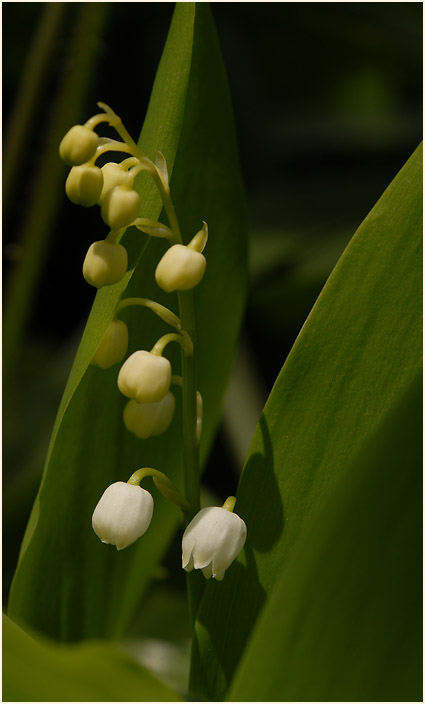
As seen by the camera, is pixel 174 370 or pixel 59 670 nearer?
pixel 59 670

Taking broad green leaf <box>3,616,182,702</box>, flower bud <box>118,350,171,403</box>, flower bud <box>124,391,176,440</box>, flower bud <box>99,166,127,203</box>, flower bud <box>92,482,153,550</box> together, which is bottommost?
broad green leaf <box>3,616,182,702</box>

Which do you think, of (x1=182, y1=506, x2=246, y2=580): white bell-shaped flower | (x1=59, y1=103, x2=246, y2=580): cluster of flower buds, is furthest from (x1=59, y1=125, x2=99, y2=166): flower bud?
(x1=182, y1=506, x2=246, y2=580): white bell-shaped flower

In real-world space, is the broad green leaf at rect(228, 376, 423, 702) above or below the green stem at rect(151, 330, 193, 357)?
below

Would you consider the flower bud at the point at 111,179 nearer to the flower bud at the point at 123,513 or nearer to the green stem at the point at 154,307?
the green stem at the point at 154,307

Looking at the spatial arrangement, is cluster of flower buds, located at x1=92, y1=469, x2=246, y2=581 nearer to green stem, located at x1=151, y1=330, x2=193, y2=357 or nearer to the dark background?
green stem, located at x1=151, y1=330, x2=193, y2=357

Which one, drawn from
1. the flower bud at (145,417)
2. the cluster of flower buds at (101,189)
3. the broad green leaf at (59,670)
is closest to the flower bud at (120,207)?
the cluster of flower buds at (101,189)

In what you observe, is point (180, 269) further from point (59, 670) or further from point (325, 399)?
point (59, 670)

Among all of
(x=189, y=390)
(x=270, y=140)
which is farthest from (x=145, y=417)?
(x=270, y=140)

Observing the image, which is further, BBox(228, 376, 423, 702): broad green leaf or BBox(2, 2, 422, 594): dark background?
BBox(2, 2, 422, 594): dark background
